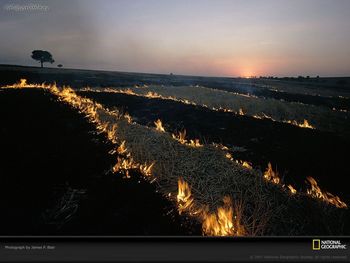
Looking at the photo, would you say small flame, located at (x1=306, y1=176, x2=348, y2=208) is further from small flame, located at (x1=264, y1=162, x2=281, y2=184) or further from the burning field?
small flame, located at (x1=264, y1=162, x2=281, y2=184)

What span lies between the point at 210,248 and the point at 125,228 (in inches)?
31.9

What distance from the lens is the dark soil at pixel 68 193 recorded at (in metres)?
2.43

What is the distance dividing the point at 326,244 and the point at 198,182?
6.20 ft

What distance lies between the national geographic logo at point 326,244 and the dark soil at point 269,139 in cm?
189

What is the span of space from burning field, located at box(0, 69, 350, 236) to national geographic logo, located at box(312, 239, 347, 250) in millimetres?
478

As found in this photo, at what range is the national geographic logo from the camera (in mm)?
2373

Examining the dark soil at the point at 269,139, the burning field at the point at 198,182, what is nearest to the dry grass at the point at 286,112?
the dark soil at the point at 269,139

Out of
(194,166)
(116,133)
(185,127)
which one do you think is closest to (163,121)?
(185,127)

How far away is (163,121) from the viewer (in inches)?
320

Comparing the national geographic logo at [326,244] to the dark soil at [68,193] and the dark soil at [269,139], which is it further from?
the dark soil at [269,139]

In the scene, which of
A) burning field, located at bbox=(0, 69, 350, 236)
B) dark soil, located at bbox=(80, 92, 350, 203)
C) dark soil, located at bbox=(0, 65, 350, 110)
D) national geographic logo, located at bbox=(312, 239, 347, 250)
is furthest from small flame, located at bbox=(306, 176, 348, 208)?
dark soil, located at bbox=(0, 65, 350, 110)

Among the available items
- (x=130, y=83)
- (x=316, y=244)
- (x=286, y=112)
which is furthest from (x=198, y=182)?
(x=130, y=83)

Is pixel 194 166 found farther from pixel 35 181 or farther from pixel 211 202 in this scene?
pixel 35 181

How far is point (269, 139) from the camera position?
682cm
